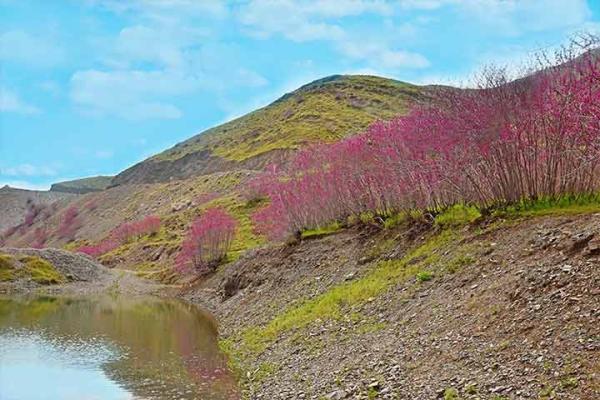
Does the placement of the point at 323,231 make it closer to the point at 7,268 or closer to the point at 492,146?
the point at 492,146

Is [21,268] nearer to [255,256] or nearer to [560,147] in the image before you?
[255,256]

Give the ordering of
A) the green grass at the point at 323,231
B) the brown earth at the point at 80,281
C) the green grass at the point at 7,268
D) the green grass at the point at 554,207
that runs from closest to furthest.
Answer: the green grass at the point at 554,207, the green grass at the point at 323,231, the brown earth at the point at 80,281, the green grass at the point at 7,268

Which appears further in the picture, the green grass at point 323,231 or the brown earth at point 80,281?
the brown earth at point 80,281

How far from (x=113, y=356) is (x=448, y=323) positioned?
26052 millimetres

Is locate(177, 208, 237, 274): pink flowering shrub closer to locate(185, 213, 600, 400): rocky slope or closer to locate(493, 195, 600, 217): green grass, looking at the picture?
locate(185, 213, 600, 400): rocky slope

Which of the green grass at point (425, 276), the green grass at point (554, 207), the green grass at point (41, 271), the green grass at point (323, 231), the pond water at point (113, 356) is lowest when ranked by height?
the pond water at point (113, 356)

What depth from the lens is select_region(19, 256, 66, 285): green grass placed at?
118250mm

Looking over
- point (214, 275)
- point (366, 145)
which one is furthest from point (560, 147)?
point (214, 275)

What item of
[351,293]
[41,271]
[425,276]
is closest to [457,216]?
[351,293]

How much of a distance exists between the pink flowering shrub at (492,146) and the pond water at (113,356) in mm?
18466

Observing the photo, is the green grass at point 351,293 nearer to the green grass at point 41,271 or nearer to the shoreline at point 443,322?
the shoreline at point 443,322

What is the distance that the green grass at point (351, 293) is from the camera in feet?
108

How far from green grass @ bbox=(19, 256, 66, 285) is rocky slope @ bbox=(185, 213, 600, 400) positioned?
88.7m

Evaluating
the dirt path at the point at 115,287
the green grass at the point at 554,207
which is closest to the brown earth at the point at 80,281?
the dirt path at the point at 115,287
